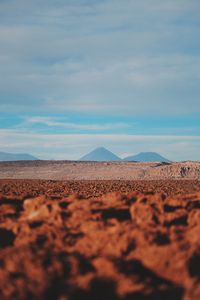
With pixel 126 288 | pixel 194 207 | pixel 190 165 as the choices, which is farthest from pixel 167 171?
pixel 126 288

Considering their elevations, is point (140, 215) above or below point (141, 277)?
above

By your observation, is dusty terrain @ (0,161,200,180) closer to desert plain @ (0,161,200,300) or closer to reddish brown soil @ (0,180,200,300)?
desert plain @ (0,161,200,300)

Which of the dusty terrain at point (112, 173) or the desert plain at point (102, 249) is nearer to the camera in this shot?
the desert plain at point (102, 249)

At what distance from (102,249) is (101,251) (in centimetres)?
6

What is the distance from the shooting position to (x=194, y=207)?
10.2m

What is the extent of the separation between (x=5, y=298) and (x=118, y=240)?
2437 mm

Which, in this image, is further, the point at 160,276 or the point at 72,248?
the point at 72,248

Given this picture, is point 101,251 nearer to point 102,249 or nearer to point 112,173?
point 102,249

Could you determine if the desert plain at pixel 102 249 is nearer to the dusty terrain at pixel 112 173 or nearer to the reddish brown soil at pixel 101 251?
the reddish brown soil at pixel 101 251

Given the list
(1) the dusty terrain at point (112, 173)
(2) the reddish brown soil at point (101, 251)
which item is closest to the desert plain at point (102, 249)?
(2) the reddish brown soil at point (101, 251)

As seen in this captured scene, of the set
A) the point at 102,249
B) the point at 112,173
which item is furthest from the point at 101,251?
the point at 112,173

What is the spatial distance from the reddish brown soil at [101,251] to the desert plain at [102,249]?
0.01 metres

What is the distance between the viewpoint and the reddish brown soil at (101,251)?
20.1ft

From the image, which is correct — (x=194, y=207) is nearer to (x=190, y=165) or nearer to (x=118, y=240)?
(x=118, y=240)
